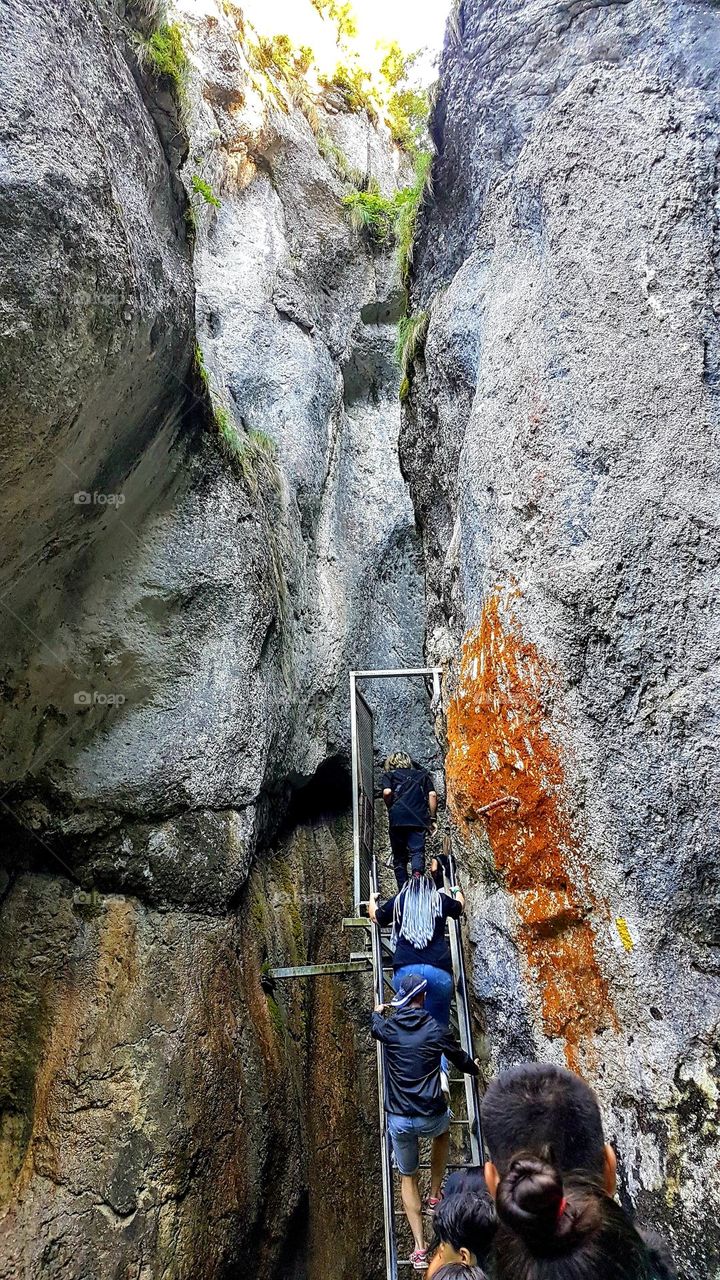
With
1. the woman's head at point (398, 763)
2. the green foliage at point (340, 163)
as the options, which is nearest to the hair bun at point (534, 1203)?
the woman's head at point (398, 763)

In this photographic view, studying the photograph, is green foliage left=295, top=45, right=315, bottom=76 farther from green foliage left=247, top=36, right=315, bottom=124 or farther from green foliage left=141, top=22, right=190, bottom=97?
green foliage left=141, top=22, right=190, bottom=97

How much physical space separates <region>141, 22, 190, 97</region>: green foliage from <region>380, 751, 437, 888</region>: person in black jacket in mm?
5479

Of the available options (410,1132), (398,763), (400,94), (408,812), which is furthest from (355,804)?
(400,94)

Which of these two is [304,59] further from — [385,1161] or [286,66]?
[385,1161]

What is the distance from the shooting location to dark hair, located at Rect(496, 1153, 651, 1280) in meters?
1.45

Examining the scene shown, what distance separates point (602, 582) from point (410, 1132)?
2981 mm

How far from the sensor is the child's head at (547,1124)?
5.84ft

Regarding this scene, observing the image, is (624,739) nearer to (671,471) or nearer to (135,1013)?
(671,471)

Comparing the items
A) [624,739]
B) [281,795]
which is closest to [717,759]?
[624,739]

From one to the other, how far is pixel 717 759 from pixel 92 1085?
4051 millimetres

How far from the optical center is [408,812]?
21.7ft

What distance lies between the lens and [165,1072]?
4922mm

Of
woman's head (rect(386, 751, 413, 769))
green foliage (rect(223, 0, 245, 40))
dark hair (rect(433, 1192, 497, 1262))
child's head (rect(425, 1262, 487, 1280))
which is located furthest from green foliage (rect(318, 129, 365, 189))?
child's head (rect(425, 1262, 487, 1280))

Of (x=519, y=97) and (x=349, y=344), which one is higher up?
(x=349, y=344)
